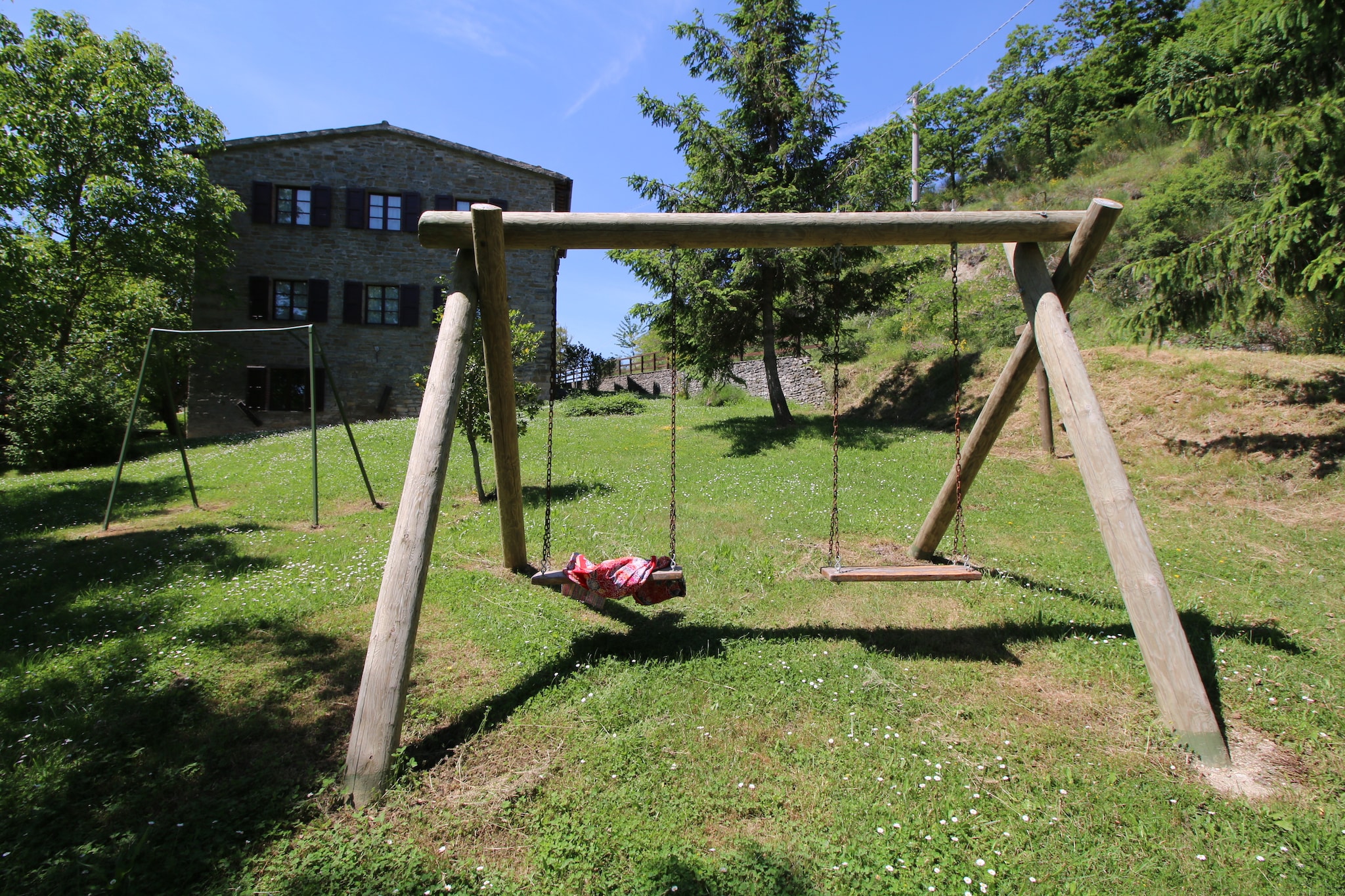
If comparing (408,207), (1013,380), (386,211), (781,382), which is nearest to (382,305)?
(386,211)

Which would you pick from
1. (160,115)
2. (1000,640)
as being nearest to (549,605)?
(1000,640)

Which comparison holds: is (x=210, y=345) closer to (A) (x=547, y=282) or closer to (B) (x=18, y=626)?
(A) (x=547, y=282)

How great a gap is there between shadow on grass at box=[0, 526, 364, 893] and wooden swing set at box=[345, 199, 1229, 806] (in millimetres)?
541

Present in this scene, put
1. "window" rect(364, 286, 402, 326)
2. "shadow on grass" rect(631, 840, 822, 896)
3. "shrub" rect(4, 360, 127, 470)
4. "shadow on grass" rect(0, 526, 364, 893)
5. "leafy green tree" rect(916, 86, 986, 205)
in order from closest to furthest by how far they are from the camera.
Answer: "shadow on grass" rect(631, 840, 822, 896)
"shadow on grass" rect(0, 526, 364, 893)
"shrub" rect(4, 360, 127, 470)
"window" rect(364, 286, 402, 326)
"leafy green tree" rect(916, 86, 986, 205)

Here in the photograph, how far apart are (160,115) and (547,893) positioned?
90.9ft

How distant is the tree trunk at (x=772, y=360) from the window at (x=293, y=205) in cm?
1758

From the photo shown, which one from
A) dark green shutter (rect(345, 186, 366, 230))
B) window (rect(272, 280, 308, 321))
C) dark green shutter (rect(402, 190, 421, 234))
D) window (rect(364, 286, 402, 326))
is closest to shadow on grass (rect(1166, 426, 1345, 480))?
window (rect(364, 286, 402, 326))

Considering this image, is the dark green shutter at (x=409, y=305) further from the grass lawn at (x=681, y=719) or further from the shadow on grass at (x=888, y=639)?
the shadow on grass at (x=888, y=639)

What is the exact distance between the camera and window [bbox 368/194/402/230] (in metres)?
23.1

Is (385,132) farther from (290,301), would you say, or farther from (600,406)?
(600,406)

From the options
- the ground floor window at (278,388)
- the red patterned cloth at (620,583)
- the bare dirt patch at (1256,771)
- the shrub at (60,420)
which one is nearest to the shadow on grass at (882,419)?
the red patterned cloth at (620,583)

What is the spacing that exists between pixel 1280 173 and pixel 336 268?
25.1 meters

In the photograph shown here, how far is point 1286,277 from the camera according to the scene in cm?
856

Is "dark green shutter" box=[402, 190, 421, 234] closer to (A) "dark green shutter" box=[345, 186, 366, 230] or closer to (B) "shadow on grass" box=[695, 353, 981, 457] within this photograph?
(A) "dark green shutter" box=[345, 186, 366, 230]
